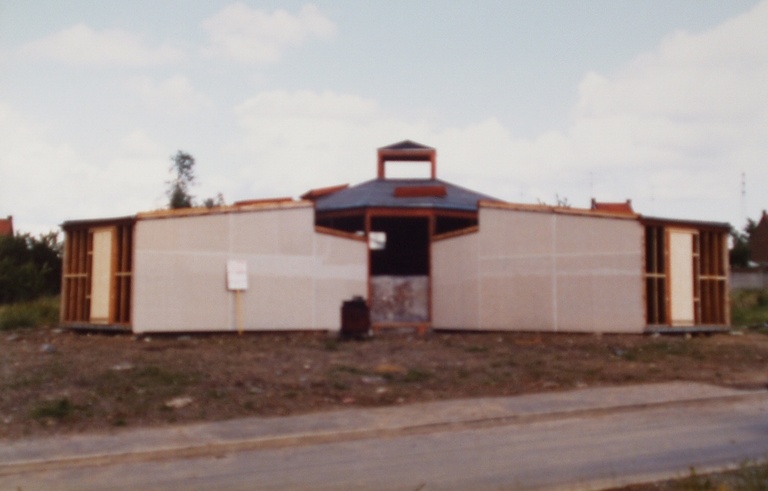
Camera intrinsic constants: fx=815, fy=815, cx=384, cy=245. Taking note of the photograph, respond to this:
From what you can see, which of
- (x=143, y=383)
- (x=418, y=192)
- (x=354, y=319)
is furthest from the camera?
(x=418, y=192)

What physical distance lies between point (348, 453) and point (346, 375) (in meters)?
5.63

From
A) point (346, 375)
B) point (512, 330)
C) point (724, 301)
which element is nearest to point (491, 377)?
point (346, 375)

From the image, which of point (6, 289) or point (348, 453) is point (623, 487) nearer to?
point (348, 453)

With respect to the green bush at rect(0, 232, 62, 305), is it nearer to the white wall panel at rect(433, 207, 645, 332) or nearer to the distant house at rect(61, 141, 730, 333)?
the distant house at rect(61, 141, 730, 333)

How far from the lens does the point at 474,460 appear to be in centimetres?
977

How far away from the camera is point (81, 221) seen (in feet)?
78.6

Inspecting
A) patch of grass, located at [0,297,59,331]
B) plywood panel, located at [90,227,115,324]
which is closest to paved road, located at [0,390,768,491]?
plywood panel, located at [90,227,115,324]

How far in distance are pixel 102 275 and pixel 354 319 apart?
7.30 meters

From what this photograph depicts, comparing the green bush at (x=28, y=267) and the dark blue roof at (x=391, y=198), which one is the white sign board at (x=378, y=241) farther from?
the green bush at (x=28, y=267)

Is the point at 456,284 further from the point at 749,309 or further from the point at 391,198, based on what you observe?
the point at 749,309

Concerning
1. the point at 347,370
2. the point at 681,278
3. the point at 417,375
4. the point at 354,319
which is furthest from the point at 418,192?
the point at 417,375

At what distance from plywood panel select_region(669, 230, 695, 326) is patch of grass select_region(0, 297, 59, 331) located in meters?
19.6

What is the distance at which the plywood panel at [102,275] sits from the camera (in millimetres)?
22891

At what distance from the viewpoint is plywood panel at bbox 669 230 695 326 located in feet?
74.5
